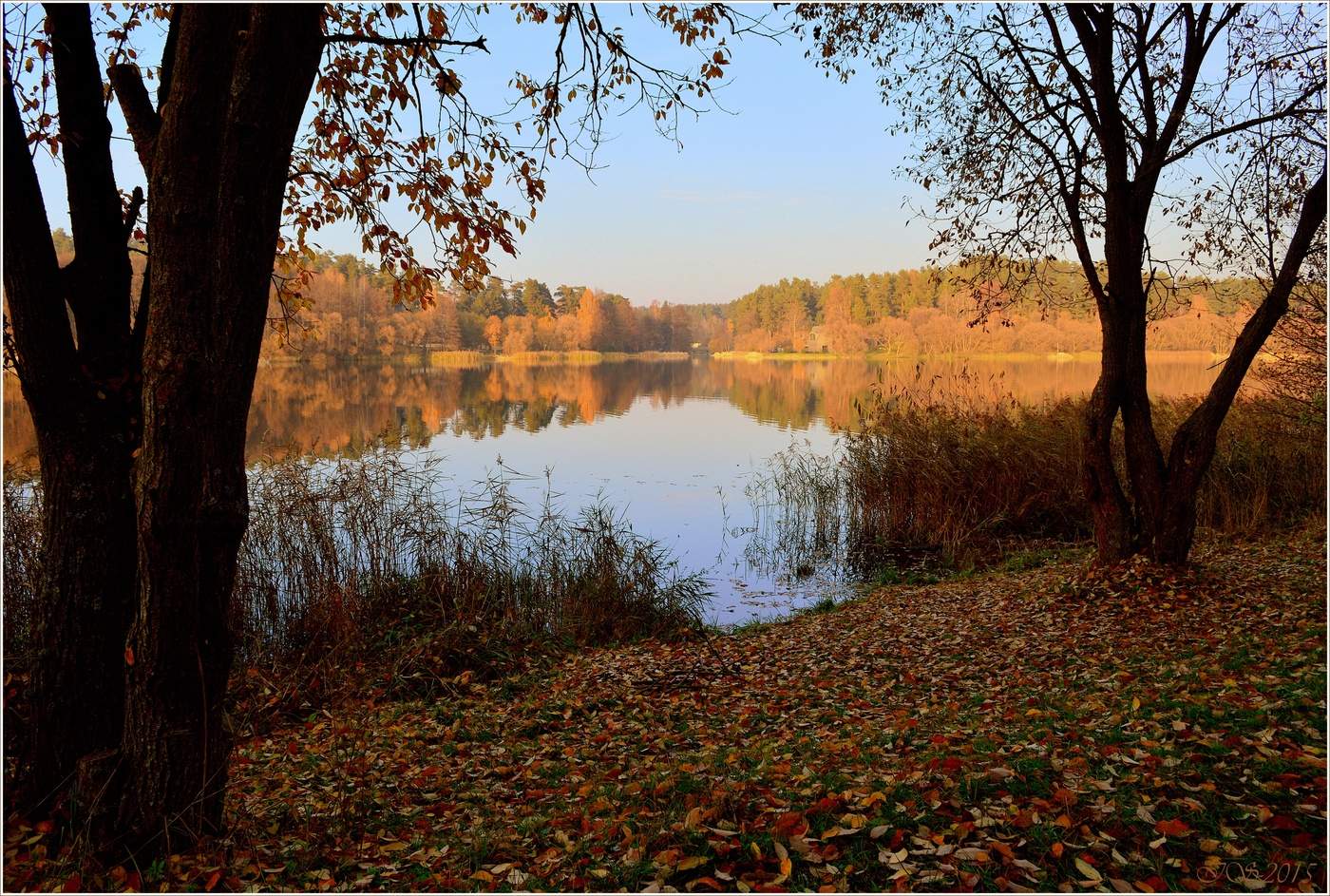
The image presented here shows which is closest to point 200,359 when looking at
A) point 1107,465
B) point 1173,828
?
point 1173,828

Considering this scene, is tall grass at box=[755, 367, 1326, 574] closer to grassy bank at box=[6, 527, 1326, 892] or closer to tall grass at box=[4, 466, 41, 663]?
grassy bank at box=[6, 527, 1326, 892]

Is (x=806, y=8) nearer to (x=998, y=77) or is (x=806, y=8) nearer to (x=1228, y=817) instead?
(x=998, y=77)

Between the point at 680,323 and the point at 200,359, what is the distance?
85.5 m

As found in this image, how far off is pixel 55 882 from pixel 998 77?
9.31 m

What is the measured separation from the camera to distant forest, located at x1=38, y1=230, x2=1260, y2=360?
43750mm

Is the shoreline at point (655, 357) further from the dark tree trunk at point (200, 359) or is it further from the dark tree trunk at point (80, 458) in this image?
the dark tree trunk at point (200, 359)

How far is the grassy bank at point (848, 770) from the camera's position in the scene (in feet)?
9.97

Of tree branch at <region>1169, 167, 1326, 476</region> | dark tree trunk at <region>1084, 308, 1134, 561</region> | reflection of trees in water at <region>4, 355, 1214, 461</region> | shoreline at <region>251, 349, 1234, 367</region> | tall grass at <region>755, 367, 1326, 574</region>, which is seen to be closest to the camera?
tree branch at <region>1169, 167, 1326, 476</region>

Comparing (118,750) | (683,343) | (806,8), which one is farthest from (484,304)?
(118,750)

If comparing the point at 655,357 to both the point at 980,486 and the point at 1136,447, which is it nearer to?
the point at 980,486

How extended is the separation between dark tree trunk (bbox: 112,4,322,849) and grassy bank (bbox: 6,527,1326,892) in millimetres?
497

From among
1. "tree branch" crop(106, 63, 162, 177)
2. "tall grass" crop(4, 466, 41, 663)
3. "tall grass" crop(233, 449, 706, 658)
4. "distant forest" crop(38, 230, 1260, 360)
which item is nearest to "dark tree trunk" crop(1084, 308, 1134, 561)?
"tall grass" crop(233, 449, 706, 658)

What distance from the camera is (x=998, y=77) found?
8.49 metres

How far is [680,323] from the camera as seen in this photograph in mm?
87500
